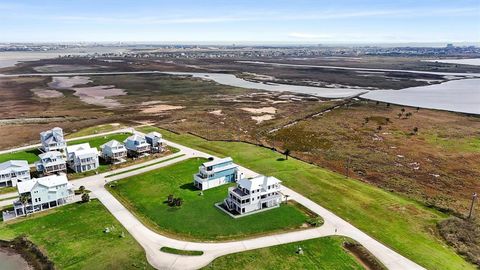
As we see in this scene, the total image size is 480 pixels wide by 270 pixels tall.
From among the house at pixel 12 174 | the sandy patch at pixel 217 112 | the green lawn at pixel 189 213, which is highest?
the house at pixel 12 174

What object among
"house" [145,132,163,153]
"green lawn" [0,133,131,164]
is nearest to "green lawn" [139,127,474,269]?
"house" [145,132,163,153]

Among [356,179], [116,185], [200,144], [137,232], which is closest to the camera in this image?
[137,232]

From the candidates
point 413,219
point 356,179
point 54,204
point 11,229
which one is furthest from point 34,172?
point 413,219

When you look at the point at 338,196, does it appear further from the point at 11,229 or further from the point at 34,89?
the point at 34,89

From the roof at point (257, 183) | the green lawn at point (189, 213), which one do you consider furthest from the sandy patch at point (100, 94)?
the roof at point (257, 183)

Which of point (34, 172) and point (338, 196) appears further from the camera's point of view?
point (34, 172)

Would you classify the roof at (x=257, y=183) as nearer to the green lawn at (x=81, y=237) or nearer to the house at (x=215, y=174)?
the house at (x=215, y=174)

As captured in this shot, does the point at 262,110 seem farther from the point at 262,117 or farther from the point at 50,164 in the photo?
the point at 50,164
